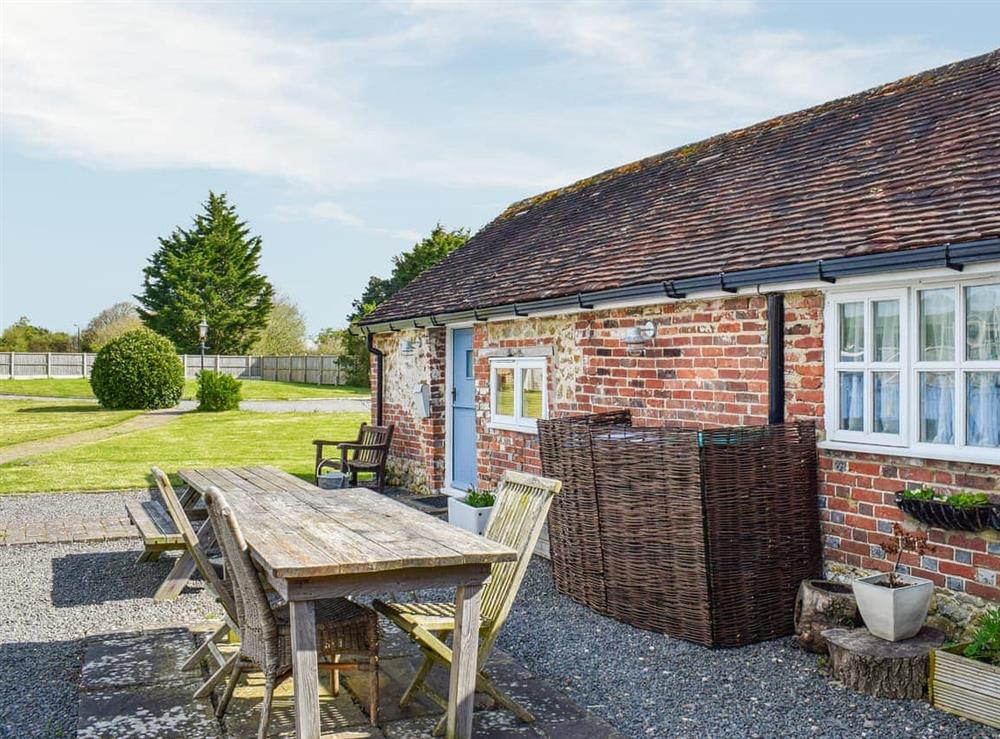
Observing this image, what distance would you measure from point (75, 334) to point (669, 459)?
60.1 meters

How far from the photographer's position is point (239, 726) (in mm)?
4207

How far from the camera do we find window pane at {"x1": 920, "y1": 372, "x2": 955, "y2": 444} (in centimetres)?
536

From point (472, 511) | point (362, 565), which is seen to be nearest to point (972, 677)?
point (362, 565)

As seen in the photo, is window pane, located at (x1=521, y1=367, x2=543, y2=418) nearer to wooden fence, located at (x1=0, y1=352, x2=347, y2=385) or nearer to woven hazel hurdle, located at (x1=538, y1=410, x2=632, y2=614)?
woven hazel hurdle, located at (x1=538, y1=410, x2=632, y2=614)

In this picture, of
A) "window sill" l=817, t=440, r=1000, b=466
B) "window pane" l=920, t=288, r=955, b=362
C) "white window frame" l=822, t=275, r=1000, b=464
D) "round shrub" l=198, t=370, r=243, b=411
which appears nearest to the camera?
"window sill" l=817, t=440, r=1000, b=466

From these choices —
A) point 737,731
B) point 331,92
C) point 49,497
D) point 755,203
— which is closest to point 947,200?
point 755,203

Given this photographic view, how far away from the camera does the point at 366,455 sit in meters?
12.9

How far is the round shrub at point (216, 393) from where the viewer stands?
2780cm

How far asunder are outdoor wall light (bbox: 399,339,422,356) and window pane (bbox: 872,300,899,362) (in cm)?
737

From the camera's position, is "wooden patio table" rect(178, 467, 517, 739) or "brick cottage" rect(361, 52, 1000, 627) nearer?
"wooden patio table" rect(178, 467, 517, 739)

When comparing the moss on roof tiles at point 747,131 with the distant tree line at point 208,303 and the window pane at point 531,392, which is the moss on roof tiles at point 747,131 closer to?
the window pane at point 531,392

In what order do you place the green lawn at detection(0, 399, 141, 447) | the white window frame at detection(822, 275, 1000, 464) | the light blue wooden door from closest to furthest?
the white window frame at detection(822, 275, 1000, 464) < the light blue wooden door < the green lawn at detection(0, 399, 141, 447)

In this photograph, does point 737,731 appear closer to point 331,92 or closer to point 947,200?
point 947,200

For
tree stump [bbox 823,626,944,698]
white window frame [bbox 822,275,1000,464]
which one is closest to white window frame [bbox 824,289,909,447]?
white window frame [bbox 822,275,1000,464]
